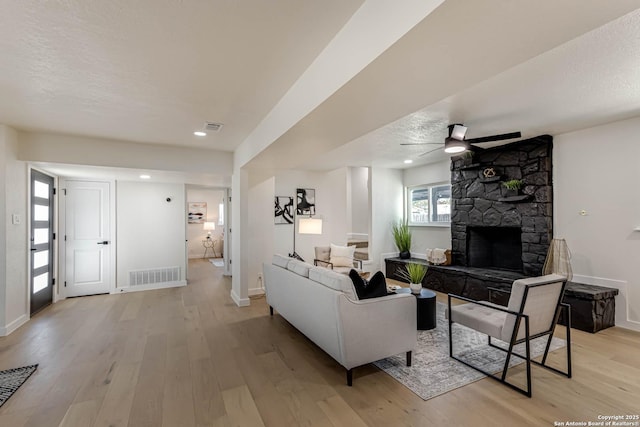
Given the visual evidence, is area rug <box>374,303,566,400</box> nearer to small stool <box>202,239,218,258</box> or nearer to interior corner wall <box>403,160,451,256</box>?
interior corner wall <box>403,160,451,256</box>

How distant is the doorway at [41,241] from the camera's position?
4.37 m

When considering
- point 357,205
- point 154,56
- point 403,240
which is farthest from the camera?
point 357,205

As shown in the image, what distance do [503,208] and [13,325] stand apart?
278 inches

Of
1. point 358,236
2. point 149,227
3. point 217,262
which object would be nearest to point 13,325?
point 149,227

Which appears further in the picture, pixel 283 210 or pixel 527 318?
pixel 283 210

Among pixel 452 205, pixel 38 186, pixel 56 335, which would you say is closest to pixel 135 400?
pixel 56 335

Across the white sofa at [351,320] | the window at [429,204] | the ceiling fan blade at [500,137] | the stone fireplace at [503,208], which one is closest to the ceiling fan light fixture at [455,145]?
the ceiling fan blade at [500,137]

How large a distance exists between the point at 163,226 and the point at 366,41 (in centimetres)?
596

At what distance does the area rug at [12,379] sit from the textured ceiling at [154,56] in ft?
8.42

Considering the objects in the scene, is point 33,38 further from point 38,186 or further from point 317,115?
point 38,186

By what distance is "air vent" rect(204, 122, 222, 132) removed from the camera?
3691mm

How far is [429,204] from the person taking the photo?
659cm

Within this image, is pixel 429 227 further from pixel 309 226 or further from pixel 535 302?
pixel 535 302

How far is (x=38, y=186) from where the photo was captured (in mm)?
4574
